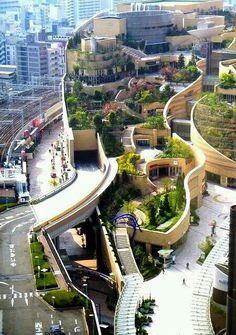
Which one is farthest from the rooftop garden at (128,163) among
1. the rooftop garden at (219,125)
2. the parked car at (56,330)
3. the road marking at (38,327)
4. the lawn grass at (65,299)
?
the parked car at (56,330)

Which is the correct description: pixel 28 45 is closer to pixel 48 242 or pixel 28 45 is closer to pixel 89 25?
pixel 89 25

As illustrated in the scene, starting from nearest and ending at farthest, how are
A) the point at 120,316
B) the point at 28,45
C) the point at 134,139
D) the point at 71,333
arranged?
the point at 71,333, the point at 120,316, the point at 134,139, the point at 28,45

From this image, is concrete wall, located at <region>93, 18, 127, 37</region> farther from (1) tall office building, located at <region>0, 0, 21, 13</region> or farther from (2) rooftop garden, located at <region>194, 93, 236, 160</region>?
(1) tall office building, located at <region>0, 0, 21, 13</region>

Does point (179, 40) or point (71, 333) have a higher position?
point (179, 40)

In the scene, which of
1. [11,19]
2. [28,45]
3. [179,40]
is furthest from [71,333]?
[11,19]

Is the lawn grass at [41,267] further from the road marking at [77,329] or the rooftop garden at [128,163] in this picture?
the rooftop garden at [128,163]

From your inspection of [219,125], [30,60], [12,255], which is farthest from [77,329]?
[30,60]

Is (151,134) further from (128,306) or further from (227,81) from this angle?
(128,306)
